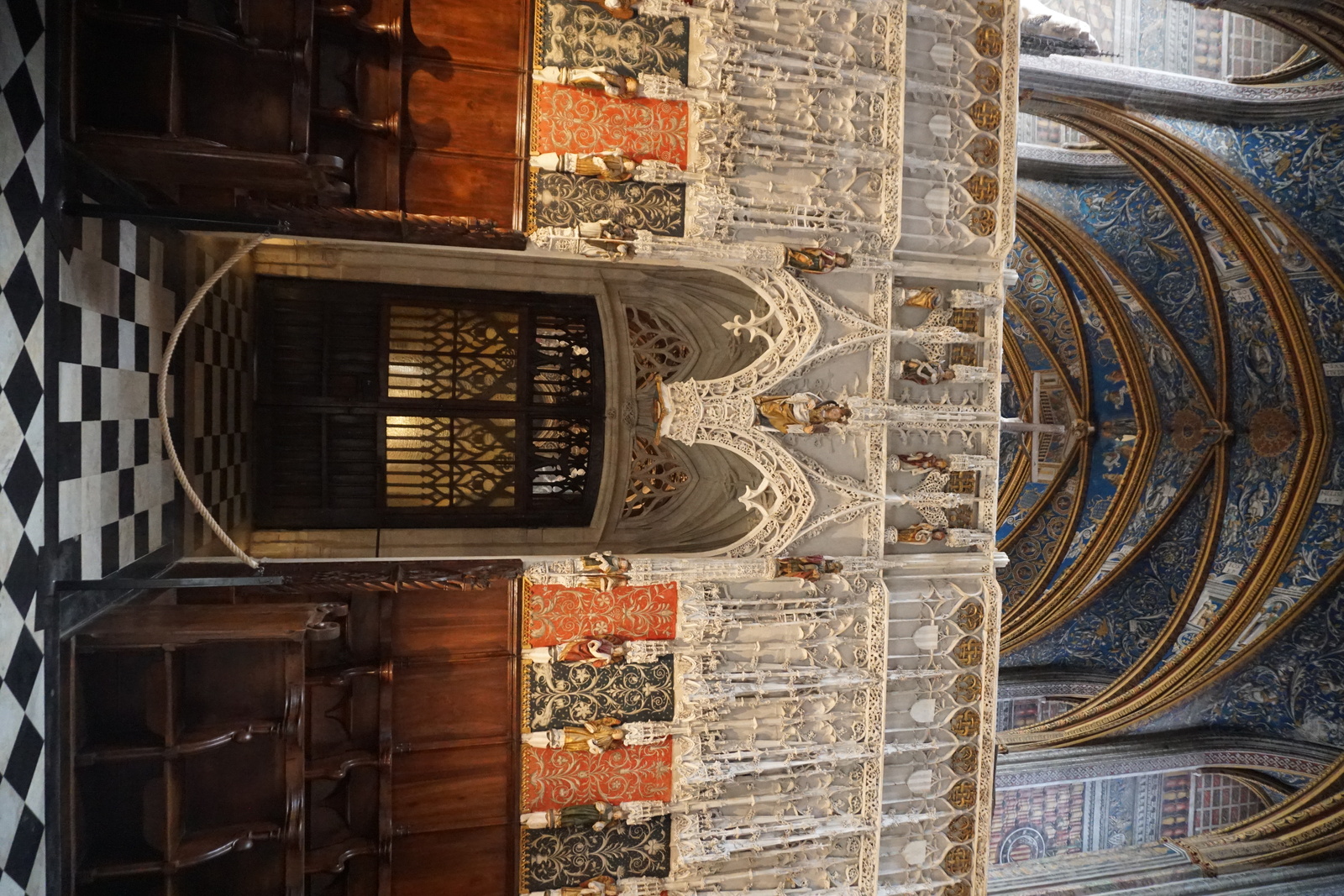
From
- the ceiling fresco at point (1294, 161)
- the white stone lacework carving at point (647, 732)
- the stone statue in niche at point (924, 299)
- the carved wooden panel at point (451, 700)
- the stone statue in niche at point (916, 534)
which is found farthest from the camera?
the ceiling fresco at point (1294, 161)

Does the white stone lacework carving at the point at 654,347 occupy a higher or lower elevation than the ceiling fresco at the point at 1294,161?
lower

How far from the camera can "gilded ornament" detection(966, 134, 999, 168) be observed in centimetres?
582

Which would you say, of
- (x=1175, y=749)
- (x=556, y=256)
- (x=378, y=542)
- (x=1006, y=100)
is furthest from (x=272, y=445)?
(x=1175, y=749)

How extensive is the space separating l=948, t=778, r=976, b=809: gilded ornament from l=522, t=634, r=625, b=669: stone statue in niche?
2952 millimetres

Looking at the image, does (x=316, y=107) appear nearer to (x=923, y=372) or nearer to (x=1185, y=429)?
(x=923, y=372)

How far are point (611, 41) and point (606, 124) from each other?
0.52 m

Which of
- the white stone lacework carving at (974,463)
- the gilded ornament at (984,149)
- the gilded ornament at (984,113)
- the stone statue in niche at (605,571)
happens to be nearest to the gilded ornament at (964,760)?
the white stone lacework carving at (974,463)

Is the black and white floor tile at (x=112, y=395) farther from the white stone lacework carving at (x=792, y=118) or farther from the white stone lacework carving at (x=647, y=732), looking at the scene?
the white stone lacework carving at (x=647, y=732)

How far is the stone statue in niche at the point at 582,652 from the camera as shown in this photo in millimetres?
5258

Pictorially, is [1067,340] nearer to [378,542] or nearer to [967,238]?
[967,238]

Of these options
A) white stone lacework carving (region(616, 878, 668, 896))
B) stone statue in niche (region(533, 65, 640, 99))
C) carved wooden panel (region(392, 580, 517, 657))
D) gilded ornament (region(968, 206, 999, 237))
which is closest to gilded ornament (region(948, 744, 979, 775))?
white stone lacework carving (region(616, 878, 668, 896))

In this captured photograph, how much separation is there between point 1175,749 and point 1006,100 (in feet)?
22.5

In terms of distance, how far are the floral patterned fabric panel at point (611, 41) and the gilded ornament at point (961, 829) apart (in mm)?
5855

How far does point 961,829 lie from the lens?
20.2ft
